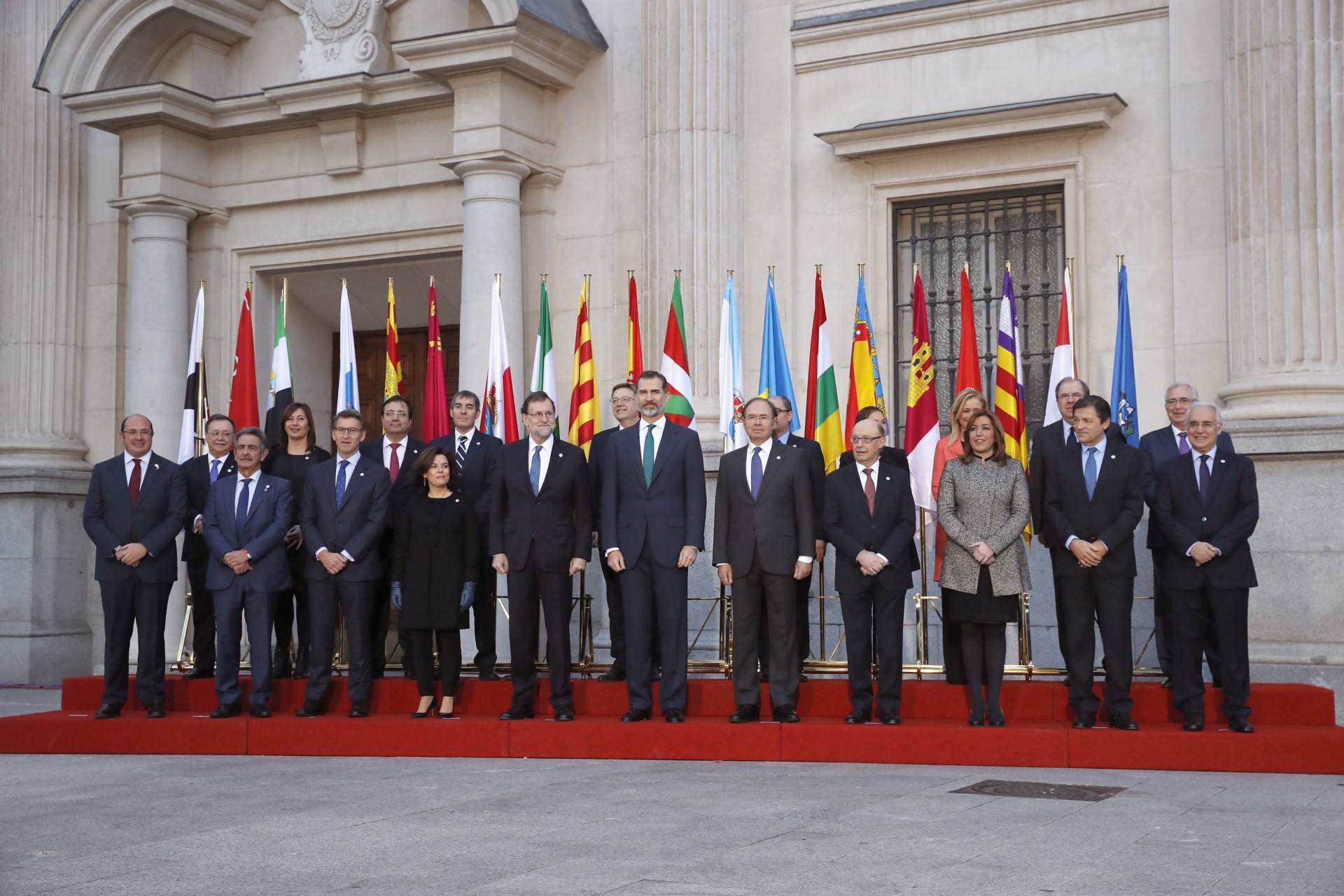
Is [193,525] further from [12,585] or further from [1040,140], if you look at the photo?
[1040,140]

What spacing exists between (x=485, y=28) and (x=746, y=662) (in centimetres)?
666

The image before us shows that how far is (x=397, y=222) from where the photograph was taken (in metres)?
14.7

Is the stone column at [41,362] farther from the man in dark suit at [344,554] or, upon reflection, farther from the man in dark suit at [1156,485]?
the man in dark suit at [1156,485]

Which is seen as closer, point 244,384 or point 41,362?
point 244,384

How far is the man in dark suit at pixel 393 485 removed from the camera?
9.87 m

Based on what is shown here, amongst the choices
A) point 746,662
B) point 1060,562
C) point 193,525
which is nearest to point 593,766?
point 746,662

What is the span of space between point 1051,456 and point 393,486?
4205 millimetres

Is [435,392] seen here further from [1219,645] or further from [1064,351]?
[1219,645]

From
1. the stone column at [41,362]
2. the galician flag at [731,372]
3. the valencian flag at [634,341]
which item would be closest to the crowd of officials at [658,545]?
the galician flag at [731,372]

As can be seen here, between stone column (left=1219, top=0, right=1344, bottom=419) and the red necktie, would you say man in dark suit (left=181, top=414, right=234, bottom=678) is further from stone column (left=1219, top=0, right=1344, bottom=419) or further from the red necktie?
stone column (left=1219, top=0, right=1344, bottom=419)

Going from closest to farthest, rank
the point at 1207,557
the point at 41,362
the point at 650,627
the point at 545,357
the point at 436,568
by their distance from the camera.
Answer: the point at 1207,557 → the point at 650,627 → the point at 436,568 → the point at 545,357 → the point at 41,362

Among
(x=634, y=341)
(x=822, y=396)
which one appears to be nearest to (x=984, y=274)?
(x=822, y=396)

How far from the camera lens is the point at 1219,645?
27.7 ft

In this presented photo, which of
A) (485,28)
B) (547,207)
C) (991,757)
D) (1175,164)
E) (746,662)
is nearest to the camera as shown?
(991,757)
